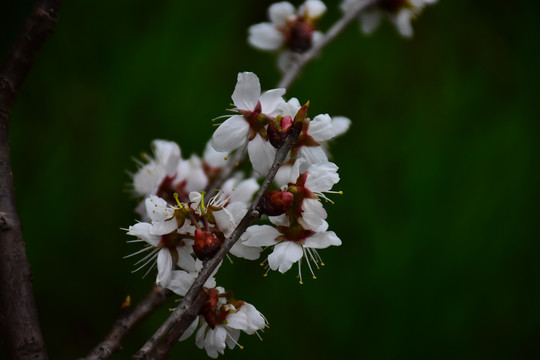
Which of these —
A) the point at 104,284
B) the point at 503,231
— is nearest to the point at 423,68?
the point at 503,231

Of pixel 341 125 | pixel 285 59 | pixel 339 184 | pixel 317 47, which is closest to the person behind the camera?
pixel 341 125

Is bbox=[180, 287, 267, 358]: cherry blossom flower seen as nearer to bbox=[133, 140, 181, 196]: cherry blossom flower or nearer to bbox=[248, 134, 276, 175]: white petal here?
bbox=[248, 134, 276, 175]: white petal

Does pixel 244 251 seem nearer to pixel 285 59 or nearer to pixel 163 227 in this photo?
pixel 163 227

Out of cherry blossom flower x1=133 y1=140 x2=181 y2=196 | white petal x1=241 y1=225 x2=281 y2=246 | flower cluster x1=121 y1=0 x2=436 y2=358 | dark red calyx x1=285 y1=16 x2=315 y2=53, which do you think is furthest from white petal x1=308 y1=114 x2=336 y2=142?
dark red calyx x1=285 y1=16 x2=315 y2=53

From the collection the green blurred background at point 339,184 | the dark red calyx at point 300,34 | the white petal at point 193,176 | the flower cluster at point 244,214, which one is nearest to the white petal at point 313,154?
the flower cluster at point 244,214

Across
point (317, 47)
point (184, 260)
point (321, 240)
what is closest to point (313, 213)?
point (321, 240)
